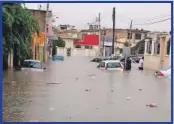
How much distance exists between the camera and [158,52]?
42.0m

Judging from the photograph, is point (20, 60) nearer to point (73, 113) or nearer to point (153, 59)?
point (153, 59)

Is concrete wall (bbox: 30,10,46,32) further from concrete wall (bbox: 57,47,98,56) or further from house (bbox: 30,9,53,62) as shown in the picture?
concrete wall (bbox: 57,47,98,56)

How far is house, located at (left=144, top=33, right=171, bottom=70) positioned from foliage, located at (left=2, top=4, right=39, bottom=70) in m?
12.7

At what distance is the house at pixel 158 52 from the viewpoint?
1527 inches

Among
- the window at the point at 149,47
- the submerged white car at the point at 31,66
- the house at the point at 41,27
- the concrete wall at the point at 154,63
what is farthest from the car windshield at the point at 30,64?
the house at the point at 41,27

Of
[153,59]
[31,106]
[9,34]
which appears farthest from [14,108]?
[153,59]

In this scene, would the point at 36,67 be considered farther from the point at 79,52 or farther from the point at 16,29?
the point at 79,52

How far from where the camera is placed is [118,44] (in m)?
98.0

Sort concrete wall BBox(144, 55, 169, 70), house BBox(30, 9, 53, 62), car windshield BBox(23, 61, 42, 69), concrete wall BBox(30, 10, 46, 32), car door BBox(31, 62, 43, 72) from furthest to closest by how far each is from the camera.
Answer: concrete wall BBox(30, 10, 46, 32), house BBox(30, 9, 53, 62), concrete wall BBox(144, 55, 169, 70), car door BBox(31, 62, 43, 72), car windshield BBox(23, 61, 42, 69)

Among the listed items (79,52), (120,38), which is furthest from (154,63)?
(79,52)

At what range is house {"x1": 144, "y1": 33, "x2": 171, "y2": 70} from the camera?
1527 inches

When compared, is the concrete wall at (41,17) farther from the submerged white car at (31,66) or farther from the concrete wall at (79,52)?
the concrete wall at (79,52)

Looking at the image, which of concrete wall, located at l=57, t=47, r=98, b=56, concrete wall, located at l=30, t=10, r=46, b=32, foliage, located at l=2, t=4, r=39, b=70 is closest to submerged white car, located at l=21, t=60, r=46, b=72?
A: foliage, located at l=2, t=4, r=39, b=70

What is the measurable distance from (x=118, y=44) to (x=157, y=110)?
280ft
